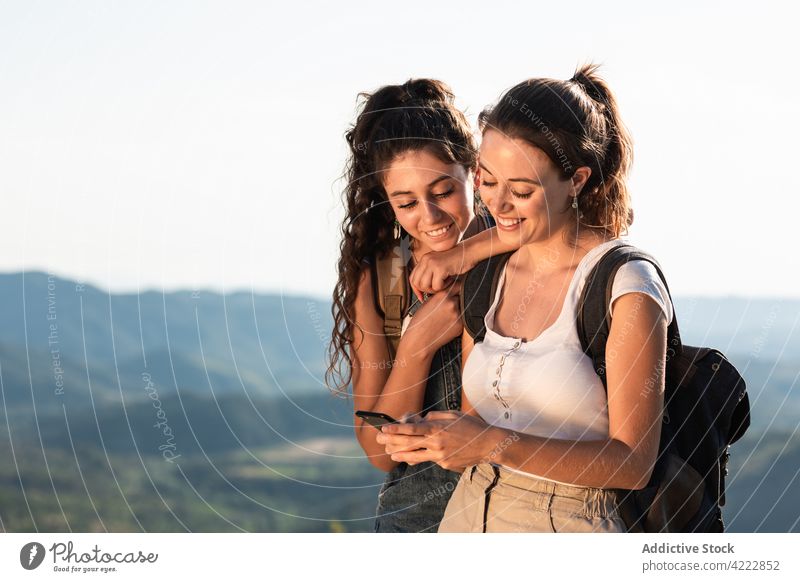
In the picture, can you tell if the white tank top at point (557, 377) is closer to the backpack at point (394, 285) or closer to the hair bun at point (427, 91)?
the backpack at point (394, 285)

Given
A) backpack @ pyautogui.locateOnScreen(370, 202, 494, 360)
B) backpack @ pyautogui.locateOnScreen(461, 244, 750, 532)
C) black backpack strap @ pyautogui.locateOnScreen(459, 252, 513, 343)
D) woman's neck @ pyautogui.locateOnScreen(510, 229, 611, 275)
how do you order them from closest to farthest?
backpack @ pyautogui.locateOnScreen(461, 244, 750, 532)
woman's neck @ pyautogui.locateOnScreen(510, 229, 611, 275)
black backpack strap @ pyautogui.locateOnScreen(459, 252, 513, 343)
backpack @ pyautogui.locateOnScreen(370, 202, 494, 360)

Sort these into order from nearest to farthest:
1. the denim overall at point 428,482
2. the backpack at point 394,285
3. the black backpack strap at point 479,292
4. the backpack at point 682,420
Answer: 1. the backpack at point 682,420
2. the black backpack strap at point 479,292
3. the denim overall at point 428,482
4. the backpack at point 394,285

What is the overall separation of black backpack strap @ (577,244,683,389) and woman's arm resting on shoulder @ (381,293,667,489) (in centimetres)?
5

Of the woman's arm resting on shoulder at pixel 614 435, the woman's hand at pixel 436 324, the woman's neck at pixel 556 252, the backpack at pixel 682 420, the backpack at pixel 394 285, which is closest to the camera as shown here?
the woman's arm resting on shoulder at pixel 614 435

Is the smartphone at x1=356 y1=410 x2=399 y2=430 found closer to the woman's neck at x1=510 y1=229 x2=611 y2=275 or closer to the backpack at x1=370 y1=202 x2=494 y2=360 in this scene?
the backpack at x1=370 y1=202 x2=494 y2=360

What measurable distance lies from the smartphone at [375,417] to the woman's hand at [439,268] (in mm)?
419

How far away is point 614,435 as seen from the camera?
6.79 feet

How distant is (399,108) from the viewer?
2879 mm

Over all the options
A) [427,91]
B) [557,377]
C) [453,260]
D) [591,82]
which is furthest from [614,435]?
[427,91]

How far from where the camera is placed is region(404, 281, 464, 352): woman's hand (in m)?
2.64

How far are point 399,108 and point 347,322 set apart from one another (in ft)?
2.29
